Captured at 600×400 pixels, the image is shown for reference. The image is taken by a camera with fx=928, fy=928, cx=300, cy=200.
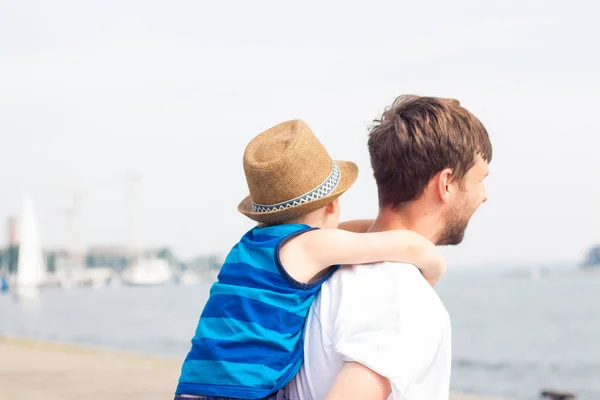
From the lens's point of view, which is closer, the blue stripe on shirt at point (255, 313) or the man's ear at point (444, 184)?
the blue stripe on shirt at point (255, 313)

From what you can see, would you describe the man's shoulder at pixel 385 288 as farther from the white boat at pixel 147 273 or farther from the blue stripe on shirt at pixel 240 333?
the white boat at pixel 147 273

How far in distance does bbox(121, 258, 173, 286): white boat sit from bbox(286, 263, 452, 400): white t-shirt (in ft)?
368

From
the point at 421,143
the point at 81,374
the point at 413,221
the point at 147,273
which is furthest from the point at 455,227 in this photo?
the point at 147,273

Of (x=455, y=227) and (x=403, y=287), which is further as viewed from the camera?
(x=455, y=227)

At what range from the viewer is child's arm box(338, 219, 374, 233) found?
8.70ft

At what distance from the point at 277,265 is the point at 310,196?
0.72 feet


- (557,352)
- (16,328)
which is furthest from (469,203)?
(16,328)

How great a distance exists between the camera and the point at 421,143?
203 centimetres

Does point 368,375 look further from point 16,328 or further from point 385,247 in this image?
point 16,328

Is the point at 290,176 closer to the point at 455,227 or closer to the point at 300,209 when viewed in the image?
the point at 300,209

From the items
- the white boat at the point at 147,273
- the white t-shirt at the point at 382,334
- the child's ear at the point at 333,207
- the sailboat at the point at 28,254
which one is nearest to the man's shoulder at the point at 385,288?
the white t-shirt at the point at 382,334

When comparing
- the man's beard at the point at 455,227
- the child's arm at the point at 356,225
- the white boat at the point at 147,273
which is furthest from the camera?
the white boat at the point at 147,273

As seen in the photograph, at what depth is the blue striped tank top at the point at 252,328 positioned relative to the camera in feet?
6.25

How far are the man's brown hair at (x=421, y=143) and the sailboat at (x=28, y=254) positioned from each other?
56.4 metres
